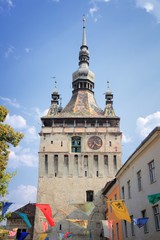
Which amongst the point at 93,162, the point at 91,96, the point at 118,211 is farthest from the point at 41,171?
the point at 118,211

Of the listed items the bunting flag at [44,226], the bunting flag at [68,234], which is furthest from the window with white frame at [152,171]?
the bunting flag at [44,226]

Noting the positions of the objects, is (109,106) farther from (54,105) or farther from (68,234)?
(68,234)

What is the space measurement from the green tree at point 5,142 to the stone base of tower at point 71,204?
23790 millimetres

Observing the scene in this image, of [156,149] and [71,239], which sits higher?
[156,149]

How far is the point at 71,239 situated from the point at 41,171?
995 centimetres

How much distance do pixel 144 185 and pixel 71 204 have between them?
2296 cm

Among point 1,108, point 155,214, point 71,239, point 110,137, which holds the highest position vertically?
point 110,137

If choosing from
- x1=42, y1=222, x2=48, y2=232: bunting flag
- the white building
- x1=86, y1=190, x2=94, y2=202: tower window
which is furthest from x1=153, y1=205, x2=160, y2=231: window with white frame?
x1=86, y1=190, x2=94, y2=202: tower window

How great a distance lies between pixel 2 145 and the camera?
14.1 meters

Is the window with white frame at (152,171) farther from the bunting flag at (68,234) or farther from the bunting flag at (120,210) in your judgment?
the bunting flag at (68,234)

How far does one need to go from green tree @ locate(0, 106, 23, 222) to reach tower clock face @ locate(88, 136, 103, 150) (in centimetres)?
2599

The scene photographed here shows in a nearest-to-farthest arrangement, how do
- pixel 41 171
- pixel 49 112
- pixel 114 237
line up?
pixel 114 237, pixel 41 171, pixel 49 112

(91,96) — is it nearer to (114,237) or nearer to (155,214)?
(114,237)

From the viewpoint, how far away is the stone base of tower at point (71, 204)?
116ft
